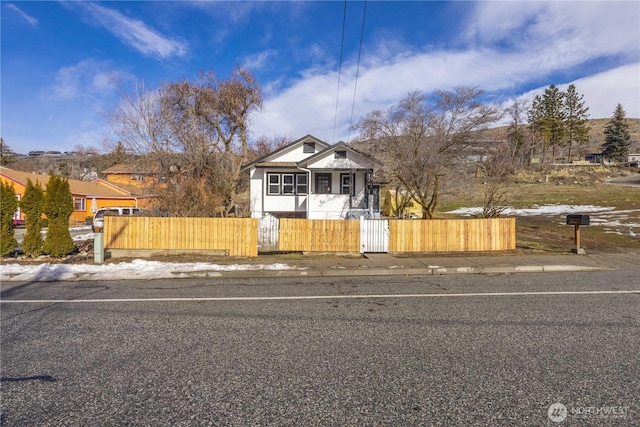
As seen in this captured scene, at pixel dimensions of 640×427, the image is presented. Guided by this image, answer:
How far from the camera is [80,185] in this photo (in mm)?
39188

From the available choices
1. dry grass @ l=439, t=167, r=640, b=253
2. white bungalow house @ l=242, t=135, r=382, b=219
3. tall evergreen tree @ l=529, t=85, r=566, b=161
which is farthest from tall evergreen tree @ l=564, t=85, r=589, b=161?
white bungalow house @ l=242, t=135, r=382, b=219

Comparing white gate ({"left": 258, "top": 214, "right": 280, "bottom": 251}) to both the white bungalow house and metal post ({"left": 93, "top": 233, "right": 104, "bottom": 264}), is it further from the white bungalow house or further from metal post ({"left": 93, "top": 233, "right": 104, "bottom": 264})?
the white bungalow house

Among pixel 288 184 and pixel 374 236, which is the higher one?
pixel 288 184

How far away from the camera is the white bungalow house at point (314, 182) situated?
23.2 metres

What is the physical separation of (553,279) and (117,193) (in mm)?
44818

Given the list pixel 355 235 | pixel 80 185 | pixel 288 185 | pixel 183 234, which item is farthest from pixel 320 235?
pixel 80 185

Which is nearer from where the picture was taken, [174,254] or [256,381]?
[256,381]

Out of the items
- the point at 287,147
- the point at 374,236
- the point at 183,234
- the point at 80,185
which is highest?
the point at 287,147

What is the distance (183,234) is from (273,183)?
12940 millimetres

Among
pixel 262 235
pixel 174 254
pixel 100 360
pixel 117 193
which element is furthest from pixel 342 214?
pixel 117 193

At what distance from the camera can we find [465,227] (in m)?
13.6

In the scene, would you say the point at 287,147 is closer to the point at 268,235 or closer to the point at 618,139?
the point at 268,235

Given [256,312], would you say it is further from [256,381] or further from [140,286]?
[140,286]

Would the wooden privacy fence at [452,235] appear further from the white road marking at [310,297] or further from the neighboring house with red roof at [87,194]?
the neighboring house with red roof at [87,194]
